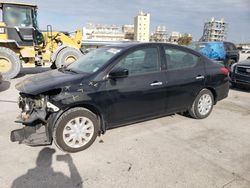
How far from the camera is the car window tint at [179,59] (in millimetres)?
4355

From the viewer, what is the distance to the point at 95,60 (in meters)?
4.16

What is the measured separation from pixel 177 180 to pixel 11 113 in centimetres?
419

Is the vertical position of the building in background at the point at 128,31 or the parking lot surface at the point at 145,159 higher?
the building in background at the point at 128,31

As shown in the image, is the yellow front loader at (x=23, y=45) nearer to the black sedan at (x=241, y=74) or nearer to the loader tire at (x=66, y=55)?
the loader tire at (x=66, y=55)

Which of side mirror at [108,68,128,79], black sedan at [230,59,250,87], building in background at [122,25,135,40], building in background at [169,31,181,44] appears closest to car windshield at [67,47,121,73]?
side mirror at [108,68,128,79]

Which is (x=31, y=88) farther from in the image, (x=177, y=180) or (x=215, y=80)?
(x=215, y=80)

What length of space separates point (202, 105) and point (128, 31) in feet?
358

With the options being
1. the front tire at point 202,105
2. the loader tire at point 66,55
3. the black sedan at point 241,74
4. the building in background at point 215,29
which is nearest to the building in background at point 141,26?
the building in background at point 215,29

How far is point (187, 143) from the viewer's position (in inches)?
153

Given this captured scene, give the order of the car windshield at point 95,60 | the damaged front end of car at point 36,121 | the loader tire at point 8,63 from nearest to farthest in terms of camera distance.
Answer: the damaged front end of car at point 36,121, the car windshield at point 95,60, the loader tire at point 8,63

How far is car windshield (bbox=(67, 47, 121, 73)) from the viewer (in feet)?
12.6

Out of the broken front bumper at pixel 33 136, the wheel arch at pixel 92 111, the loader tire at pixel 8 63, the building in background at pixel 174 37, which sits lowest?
the broken front bumper at pixel 33 136

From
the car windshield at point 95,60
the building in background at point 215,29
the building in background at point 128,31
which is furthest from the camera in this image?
the building in background at point 128,31

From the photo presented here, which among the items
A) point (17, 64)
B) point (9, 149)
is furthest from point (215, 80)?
point (17, 64)
